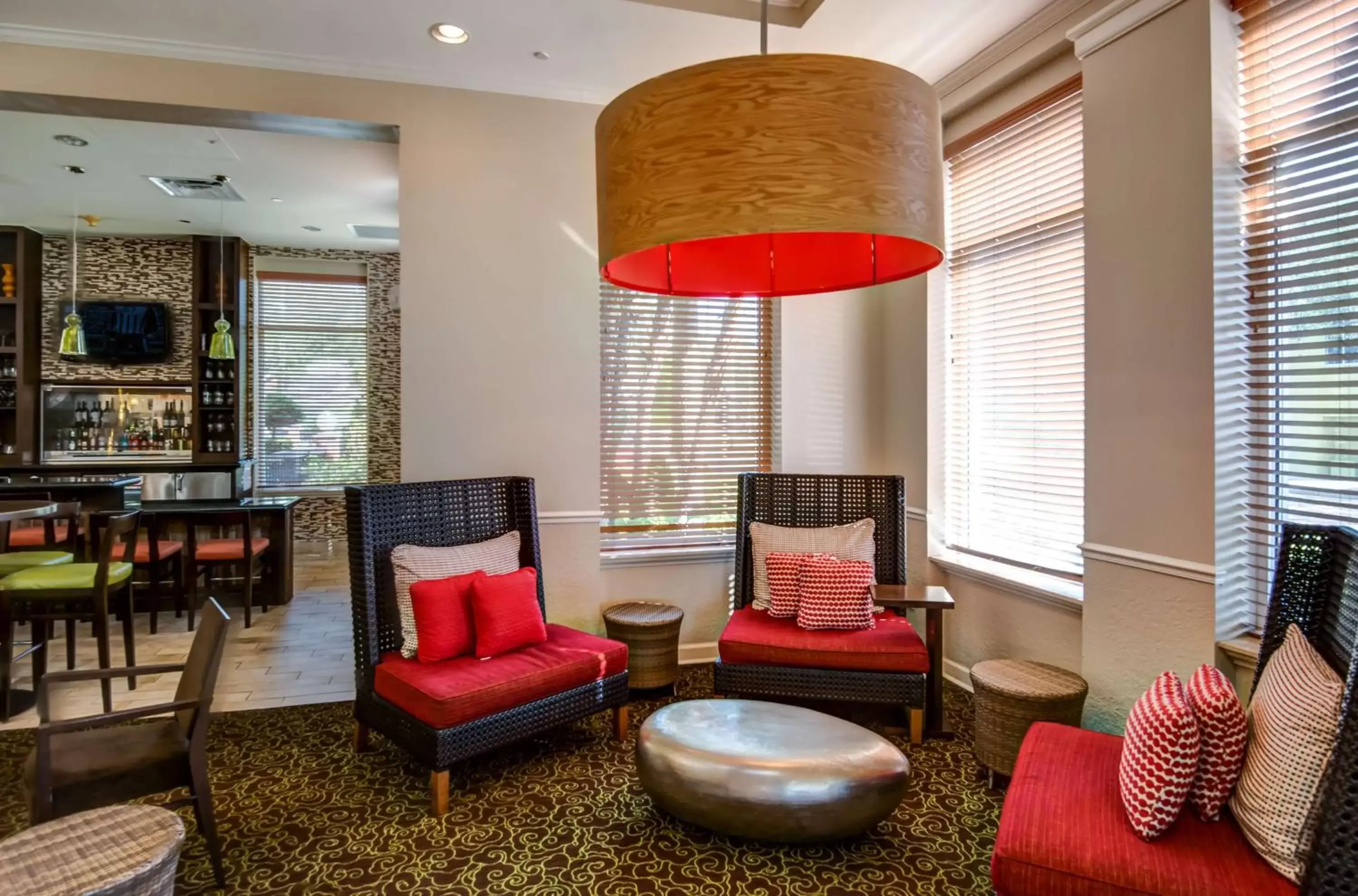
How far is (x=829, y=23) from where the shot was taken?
3238 millimetres

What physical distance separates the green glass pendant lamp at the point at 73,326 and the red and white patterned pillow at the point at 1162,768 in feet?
24.8

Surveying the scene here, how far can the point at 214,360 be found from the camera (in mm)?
7066

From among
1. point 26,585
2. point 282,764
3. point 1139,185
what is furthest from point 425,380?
point 1139,185

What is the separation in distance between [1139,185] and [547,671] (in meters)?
2.89

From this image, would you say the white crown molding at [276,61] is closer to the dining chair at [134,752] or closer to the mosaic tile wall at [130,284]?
the dining chair at [134,752]

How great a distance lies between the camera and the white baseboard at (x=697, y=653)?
4168mm

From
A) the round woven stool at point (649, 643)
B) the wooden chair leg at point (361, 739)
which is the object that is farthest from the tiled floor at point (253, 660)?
the round woven stool at point (649, 643)

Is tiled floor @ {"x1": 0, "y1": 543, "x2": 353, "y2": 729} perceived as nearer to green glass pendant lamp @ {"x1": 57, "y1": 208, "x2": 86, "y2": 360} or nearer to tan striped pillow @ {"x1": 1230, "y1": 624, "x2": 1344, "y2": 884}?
green glass pendant lamp @ {"x1": 57, "y1": 208, "x2": 86, "y2": 360}

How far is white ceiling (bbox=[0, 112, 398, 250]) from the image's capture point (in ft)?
14.9

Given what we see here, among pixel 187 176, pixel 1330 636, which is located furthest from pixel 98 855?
pixel 187 176

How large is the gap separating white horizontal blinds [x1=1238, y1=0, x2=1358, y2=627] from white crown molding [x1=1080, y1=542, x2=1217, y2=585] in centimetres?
19

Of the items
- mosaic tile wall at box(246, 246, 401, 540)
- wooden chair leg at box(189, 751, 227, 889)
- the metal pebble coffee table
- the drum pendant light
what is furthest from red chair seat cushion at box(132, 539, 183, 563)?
the drum pendant light

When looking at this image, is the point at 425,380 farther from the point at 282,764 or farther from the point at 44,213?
the point at 44,213

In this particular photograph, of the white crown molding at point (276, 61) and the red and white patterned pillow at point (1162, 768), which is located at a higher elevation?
the white crown molding at point (276, 61)
